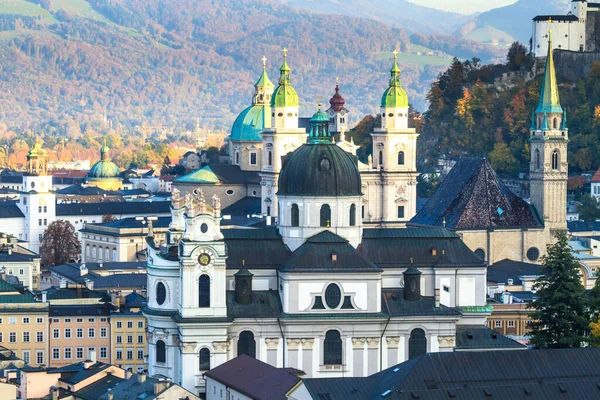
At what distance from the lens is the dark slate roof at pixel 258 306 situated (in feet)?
276

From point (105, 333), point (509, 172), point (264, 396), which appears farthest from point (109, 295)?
point (509, 172)

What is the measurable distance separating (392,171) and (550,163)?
1446 cm

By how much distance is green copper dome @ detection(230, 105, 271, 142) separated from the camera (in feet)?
506

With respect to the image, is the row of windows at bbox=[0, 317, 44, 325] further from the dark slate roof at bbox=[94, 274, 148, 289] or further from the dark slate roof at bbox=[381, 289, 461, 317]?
the dark slate roof at bbox=[381, 289, 461, 317]

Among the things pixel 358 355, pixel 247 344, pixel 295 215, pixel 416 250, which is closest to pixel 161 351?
pixel 247 344

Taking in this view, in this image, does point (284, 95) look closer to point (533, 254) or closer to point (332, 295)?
point (533, 254)

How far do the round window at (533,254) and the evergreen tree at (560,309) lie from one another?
29.0 m

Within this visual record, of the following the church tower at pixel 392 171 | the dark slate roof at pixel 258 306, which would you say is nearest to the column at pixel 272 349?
the dark slate roof at pixel 258 306

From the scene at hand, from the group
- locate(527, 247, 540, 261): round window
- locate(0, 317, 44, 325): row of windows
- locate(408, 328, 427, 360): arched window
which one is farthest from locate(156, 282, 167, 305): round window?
locate(527, 247, 540, 261): round window

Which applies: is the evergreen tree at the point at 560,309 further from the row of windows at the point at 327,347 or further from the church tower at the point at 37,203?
the church tower at the point at 37,203

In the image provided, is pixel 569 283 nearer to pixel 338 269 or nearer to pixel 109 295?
pixel 338 269

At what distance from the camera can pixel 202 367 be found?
82.8 meters

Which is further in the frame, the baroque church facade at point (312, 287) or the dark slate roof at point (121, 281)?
the dark slate roof at point (121, 281)

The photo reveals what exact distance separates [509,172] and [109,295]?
195ft
